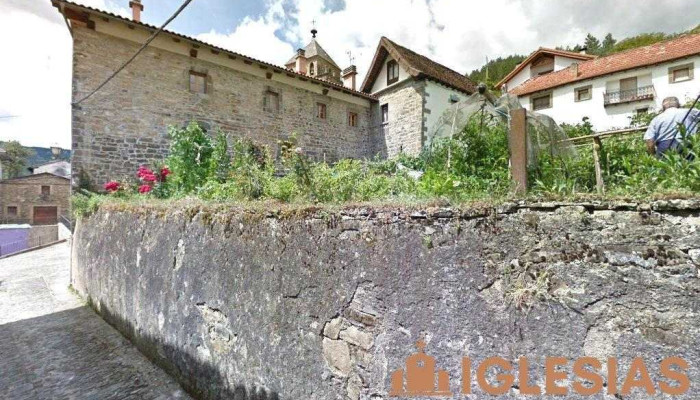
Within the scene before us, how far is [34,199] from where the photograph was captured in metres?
28.0

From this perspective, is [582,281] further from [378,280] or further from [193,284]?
[193,284]

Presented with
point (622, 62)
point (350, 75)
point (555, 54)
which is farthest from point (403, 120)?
point (555, 54)

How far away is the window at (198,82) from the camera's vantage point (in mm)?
11406

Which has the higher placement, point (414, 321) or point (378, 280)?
point (378, 280)

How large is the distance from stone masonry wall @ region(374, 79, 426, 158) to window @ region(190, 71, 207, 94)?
8.36 metres

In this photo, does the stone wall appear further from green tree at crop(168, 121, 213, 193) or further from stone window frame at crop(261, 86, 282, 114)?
stone window frame at crop(261, 86, 282, 114)

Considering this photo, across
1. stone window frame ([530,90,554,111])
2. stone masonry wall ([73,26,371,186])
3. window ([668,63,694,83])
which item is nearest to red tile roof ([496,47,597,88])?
stone window frame ([530,90,554,111])

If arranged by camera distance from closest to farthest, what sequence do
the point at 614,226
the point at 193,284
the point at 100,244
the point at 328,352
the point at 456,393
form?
the point at 614,226, the point at 456,393, the point at 328,352, the point at 193,284, the point at 100,244

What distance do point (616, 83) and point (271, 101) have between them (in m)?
22.3

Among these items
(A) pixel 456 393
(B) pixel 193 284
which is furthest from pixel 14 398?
(A) pixel 456 393

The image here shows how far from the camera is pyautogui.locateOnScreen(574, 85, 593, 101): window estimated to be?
2197 cm

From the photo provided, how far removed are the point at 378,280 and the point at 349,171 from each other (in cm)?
145

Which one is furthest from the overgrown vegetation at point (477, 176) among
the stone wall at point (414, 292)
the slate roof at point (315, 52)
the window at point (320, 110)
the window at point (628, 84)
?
the slate roof at point (315, 52)

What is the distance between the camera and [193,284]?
345cm
